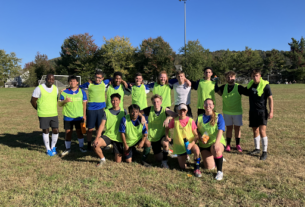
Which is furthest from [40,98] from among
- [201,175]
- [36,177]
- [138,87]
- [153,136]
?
[201,175]

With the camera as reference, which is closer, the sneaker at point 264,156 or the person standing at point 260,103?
the sneaker at point 264,156

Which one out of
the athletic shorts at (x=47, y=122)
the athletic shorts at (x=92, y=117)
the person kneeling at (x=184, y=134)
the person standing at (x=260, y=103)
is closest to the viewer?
the person kneeling at (x=184, y=134)

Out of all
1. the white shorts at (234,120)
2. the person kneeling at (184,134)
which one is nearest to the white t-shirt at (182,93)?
the person kneeling at (184,134)

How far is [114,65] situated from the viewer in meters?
46.1

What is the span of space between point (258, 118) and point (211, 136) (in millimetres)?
1679

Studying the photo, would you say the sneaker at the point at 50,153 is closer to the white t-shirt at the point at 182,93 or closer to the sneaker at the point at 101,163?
the sneaker at the point at 101,163

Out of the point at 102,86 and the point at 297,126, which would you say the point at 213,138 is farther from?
the point at 297,126

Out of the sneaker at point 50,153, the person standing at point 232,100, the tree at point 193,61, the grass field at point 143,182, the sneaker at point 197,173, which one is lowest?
the grass field at point 143,182

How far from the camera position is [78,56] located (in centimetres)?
5131

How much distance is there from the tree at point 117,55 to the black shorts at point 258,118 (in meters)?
43.2

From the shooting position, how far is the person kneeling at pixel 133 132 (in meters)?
4.34

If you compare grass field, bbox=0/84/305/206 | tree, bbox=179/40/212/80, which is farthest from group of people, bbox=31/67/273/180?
tree, bbox=179/40/212/80

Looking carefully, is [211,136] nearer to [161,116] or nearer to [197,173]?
[197,173]

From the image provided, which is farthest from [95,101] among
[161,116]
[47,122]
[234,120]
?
[234,120]
